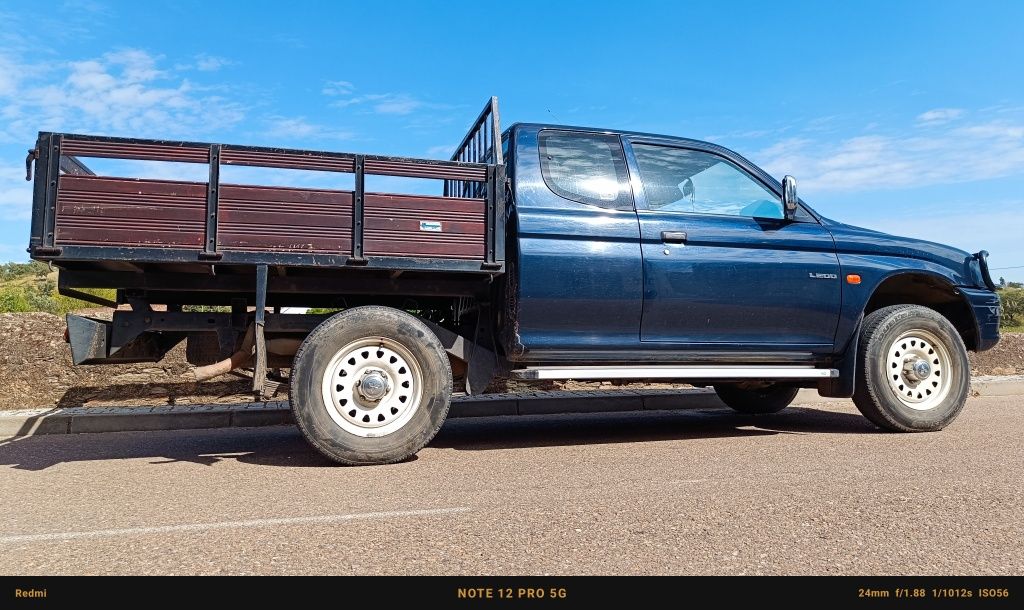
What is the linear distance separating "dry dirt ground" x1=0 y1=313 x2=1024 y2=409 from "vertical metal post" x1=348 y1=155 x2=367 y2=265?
3115 mm

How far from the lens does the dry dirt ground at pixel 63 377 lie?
284 inches

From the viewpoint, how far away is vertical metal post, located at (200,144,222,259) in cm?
430

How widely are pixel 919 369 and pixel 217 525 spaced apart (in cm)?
486

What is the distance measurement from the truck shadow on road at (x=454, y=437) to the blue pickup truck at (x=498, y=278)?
508 mm

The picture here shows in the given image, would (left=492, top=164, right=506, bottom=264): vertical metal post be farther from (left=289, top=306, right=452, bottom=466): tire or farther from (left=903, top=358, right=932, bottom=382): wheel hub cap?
(left=903, top=358, right=932, bottom=382): wheel hub cap

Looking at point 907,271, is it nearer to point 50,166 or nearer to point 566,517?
point 566,517

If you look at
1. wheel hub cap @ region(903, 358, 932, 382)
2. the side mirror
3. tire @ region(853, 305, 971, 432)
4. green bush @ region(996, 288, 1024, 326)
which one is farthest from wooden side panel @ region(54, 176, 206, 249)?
green bush @ region(996, 288, 1024, 326)

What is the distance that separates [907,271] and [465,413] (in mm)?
3908

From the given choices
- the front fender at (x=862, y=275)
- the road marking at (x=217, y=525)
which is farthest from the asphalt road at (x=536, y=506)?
the front fender at (x=862, y=275)

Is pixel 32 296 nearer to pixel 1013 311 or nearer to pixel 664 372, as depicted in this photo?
pixel 664 372

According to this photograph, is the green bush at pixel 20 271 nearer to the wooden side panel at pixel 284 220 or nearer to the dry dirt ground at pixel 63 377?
the dry dirt ground at pixel 63 377

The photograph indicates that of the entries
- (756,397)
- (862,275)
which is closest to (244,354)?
(862,275)

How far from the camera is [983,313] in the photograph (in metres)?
5.86

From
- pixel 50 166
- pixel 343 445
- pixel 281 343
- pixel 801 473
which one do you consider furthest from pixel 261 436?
pixel 801 473
